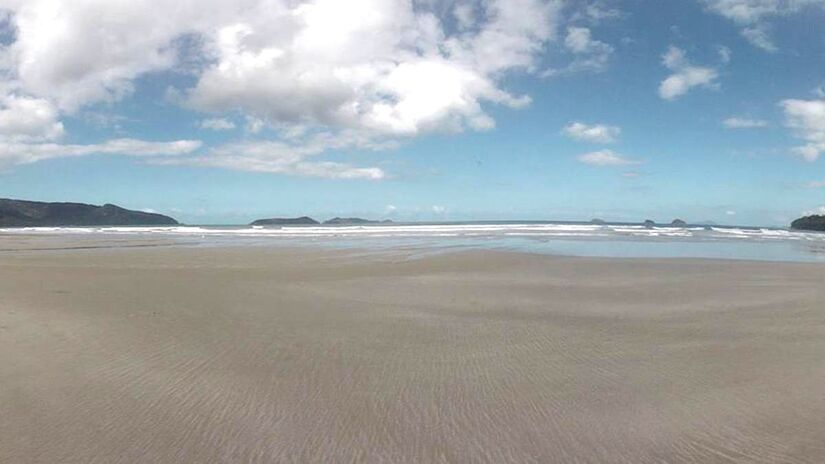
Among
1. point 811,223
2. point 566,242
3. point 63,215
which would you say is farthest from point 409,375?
point 63,215

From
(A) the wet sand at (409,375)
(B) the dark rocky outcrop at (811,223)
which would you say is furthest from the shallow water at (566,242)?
(B) the dark rocky outcrop at (811,223)

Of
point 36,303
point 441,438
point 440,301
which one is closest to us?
point 441,438

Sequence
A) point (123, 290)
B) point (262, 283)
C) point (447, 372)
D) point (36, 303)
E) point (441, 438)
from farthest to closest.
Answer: point (262, 283) → point (123, 290) → point (36, 303) → point (447, 372) → point (441, 438)

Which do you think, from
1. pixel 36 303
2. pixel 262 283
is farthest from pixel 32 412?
pixel 262 283

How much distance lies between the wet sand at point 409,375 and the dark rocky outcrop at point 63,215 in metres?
103

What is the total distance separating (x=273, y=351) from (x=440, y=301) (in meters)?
4.71

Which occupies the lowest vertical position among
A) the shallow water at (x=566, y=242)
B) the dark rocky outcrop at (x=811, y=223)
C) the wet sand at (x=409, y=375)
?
the wet sand at (x=409, y=375)

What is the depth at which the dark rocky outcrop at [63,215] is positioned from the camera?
320 ft

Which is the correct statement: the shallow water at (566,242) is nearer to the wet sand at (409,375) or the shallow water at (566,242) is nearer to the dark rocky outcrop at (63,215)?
the wet sand at (409,375)

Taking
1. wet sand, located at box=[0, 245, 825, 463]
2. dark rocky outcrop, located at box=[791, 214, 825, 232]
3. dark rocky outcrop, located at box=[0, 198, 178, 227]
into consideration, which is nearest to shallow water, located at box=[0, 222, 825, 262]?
wet sand, located at box=[0, 245, 825, 463]

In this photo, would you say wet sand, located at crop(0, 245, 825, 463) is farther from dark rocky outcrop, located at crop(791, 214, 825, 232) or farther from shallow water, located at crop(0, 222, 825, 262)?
dark rocky outcrop, located at crop(791, 214, 825, 232)

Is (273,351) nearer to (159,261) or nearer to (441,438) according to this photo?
(441,438)

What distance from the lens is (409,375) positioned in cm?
604

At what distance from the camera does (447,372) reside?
6164 millimetres
